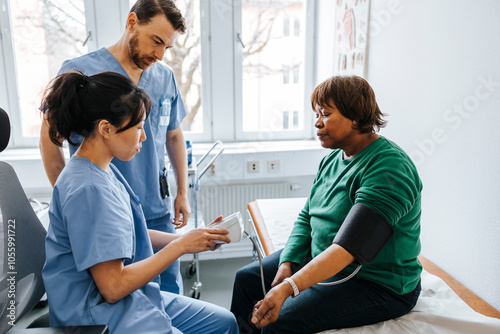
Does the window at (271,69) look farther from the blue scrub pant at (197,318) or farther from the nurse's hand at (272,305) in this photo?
the nurse's hand at (272,305)

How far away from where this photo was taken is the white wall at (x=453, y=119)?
1265 mm

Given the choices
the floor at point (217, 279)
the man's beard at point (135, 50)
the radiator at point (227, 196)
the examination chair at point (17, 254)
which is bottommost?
the floor at point (217, 279)

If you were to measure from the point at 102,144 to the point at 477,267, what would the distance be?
1.32 m

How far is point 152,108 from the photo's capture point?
157 centimetres

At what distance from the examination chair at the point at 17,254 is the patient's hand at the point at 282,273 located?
59cm

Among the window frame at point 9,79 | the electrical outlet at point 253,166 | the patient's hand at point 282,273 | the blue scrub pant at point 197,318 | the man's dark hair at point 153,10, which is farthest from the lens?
the electrical outlet at point 253,166

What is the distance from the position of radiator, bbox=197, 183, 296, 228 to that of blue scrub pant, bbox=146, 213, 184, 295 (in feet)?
3.52

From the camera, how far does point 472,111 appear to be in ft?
4.39

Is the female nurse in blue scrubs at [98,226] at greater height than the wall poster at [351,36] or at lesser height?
lesser

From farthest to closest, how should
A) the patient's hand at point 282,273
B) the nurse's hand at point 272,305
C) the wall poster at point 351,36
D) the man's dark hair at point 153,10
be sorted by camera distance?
the wall poster at point 351,36, the man's dark hair at point 153,10, the patient's hand at point 282,273, the nurse's hand at point 272,305

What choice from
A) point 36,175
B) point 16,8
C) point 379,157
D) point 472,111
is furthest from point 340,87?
point 16,8

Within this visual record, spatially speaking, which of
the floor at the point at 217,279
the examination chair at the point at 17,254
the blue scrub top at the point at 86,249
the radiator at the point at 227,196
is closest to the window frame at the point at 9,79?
the radiator at the point at 227,196

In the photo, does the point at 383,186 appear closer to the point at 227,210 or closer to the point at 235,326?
the point at 235,326

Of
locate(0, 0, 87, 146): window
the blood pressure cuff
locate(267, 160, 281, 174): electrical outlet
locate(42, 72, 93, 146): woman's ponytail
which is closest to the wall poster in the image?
locate(267, 160, 281, 174): electrical outlet
